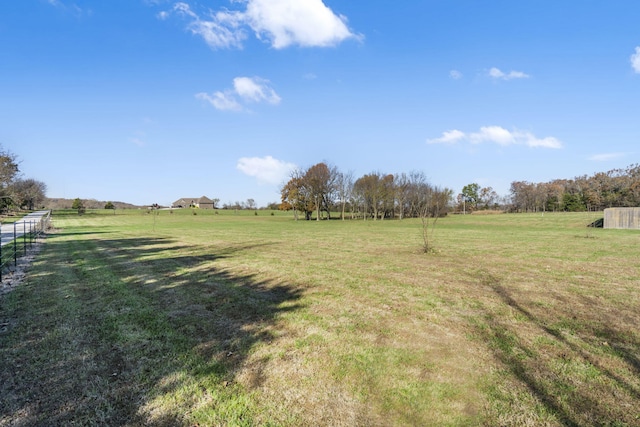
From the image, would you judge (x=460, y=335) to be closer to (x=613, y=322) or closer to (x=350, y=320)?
(x=350, y=320)

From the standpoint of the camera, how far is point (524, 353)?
429 cm

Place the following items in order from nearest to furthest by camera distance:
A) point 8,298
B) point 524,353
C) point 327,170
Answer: point 524,353
point 8,298
point 327,170

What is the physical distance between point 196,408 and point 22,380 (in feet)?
7.58

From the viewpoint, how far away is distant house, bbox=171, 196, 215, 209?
138875 mm

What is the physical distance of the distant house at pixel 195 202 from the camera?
13888 centimetres

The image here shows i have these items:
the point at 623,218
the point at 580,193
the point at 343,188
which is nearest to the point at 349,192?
the point at 343,188

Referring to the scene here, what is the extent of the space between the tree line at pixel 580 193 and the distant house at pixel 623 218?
49631mm

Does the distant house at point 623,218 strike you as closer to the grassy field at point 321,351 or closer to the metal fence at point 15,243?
the grassy field at point 321,351

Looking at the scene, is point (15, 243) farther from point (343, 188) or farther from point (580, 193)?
point (580, 193)

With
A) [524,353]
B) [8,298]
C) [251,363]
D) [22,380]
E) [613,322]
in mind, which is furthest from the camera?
[8,298]

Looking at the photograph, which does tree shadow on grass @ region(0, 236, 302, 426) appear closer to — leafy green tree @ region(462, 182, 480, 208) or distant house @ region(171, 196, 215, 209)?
leafy green tree @ region(462, 182, 480, 208)

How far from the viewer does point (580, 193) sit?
83062 mm

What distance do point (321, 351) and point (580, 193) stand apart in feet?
348

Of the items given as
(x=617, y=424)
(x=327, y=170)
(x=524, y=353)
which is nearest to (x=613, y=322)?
(x=524, y=353)
